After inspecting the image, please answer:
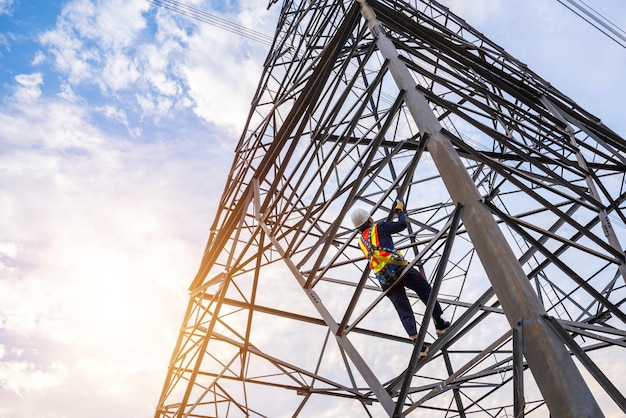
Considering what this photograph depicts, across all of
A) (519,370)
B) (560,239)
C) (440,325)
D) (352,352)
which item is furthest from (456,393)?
(519,370)

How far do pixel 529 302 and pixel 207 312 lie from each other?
19.6ft

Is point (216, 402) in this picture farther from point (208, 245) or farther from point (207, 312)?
point (208, 245)

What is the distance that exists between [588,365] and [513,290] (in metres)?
0.63

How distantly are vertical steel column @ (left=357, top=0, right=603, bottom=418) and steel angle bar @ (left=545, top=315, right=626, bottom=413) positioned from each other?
0.15 feet

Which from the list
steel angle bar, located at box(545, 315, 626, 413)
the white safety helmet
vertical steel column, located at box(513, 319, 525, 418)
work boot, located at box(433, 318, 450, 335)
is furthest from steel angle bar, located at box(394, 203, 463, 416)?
the white safety helmet

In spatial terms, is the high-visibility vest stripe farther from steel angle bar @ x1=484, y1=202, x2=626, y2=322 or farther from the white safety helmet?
steel angle bar @ x1=484, y1=202, x2=626, y2=322

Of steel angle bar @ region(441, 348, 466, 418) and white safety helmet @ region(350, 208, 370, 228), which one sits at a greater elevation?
white safety helmet @ region(350, 208, 370, 228)

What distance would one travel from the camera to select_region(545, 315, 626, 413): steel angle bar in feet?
8.26

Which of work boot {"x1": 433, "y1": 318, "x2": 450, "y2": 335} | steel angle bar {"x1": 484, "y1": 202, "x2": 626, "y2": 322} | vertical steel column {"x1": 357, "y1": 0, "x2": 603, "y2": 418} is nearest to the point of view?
vertical steel column {"x1": 357, "y1": 0, "x2": 603, "y2": 418}

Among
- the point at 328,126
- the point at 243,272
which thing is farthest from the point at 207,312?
the point at 328,126

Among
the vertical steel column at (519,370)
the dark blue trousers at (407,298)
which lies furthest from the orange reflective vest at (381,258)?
the vertical steel column at (519,370)

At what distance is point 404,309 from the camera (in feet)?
16.3

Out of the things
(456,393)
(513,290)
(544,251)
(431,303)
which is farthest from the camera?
(456,393)

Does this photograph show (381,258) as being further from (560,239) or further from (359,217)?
(560,239)
